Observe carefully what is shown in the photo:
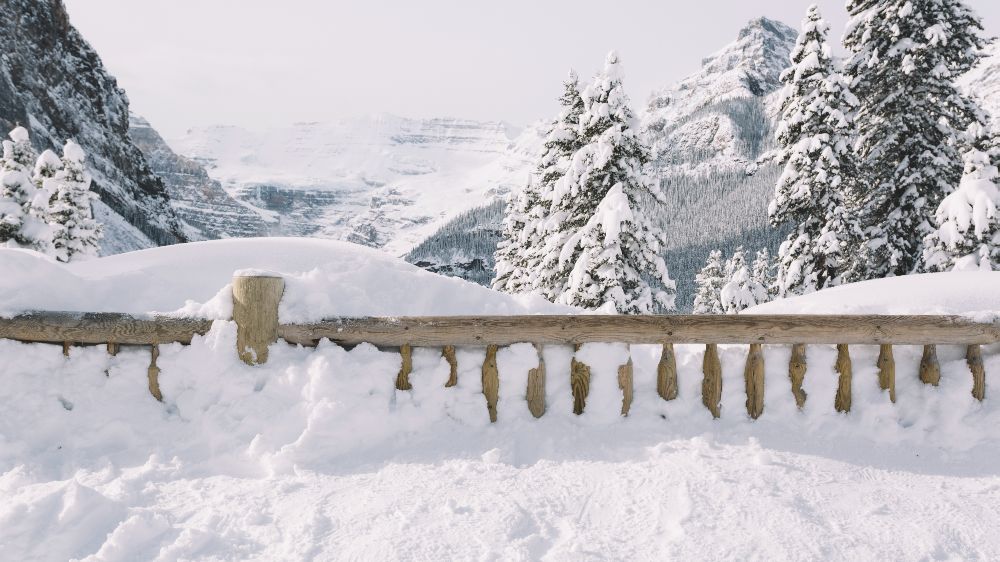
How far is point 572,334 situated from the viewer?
15.3ft

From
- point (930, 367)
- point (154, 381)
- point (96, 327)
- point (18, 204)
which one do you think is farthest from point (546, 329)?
point (18, 204)

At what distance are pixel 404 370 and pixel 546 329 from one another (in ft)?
3.87

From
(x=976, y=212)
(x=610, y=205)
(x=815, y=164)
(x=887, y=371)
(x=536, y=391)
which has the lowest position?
(x=536, y=391)

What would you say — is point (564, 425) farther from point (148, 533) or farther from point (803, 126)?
point (803, 126)

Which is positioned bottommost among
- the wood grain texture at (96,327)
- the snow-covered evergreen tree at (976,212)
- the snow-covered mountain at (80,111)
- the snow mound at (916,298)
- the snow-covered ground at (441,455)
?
the snow-covered ground at (441,455)

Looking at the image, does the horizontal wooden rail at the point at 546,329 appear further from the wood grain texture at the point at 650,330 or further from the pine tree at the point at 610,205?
the pine tree at the point at 610,205

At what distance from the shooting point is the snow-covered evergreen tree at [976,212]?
40.8ft

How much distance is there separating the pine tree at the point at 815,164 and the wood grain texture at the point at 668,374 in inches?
492

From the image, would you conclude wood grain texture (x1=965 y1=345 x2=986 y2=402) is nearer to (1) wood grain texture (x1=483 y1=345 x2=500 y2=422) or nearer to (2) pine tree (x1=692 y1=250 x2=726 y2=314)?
(1) wood grain texture (x1=483 y1=345 x2=500 y2=422)

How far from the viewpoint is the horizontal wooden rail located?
178 inches

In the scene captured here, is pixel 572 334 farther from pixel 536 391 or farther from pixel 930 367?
pixel 930 367

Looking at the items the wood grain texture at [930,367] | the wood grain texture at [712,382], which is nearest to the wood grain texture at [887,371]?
the wood grain texture at [930,367]

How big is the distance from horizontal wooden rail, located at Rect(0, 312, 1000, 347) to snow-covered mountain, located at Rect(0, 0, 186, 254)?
61.9 meters

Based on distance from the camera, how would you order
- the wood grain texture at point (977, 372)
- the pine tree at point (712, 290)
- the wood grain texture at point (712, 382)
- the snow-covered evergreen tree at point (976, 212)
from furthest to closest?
the pine tree at point (712, 290)
the snow-covered evergreen tree at point (976, 212)
the wood grain texture at point (712, 382)
the wood grain texture at point (977, 372)
